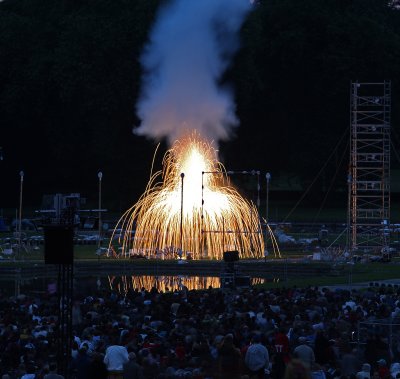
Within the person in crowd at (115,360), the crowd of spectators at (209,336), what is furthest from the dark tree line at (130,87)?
the person in crowd at (115,360)

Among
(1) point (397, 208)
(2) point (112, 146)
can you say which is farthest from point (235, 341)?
(1) point (397, 208)

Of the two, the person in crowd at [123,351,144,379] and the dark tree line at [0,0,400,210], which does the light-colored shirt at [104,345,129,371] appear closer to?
the person in crowd at [123,351,144,379]

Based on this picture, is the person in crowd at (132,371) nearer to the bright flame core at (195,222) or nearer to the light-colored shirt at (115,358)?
the light-colored shirt at (115,358)

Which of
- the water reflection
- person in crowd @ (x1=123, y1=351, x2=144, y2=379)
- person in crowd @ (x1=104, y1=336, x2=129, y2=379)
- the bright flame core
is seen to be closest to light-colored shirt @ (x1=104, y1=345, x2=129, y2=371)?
person in crowd @ (x1=104, y1=336, x2=129, y2=379)

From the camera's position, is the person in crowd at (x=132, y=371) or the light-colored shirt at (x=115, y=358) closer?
the person in crowd at (x=132, y=371)

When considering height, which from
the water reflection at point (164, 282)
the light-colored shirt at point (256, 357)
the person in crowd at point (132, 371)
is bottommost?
the person in crowd at point (132, 371)

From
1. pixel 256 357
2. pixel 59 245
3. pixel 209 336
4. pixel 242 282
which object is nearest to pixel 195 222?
pixel 242 282

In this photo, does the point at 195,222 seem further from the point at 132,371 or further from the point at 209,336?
the point at 132,371

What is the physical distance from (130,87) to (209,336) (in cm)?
5583

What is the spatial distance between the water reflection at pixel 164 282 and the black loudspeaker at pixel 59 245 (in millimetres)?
22592

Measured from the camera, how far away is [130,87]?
82.4 metres

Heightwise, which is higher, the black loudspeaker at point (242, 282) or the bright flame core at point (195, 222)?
the bright flame core at point (195, 222)

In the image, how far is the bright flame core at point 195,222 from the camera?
5753cm

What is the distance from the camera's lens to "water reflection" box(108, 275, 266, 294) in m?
48.4
